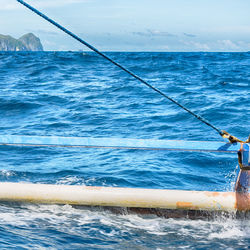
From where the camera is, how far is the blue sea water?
431 centimetres

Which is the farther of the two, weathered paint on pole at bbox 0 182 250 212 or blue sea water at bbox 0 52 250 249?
weathered paint on pole at bbox 0 182 250 212

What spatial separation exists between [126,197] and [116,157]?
13.9ft

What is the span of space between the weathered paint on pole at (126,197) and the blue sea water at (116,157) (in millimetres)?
181

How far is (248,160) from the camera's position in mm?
4488

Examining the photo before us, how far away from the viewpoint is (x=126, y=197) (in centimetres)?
475

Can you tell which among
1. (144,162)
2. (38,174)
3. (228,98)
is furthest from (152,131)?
(228,98)

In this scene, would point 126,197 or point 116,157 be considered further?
point 116,157

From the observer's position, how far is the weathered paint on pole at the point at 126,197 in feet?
15.3

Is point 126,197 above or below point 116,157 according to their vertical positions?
above

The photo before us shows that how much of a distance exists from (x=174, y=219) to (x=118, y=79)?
60.2 ft

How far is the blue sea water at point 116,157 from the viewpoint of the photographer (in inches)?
170

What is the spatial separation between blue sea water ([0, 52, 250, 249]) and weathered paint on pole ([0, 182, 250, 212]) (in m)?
0.18

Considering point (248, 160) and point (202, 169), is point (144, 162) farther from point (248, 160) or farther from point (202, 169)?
point (248, 160)

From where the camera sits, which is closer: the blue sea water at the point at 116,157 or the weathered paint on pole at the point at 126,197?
the blue sea water at the point at 116,157
